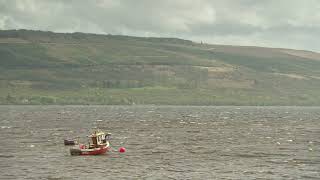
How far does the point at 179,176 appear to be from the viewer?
2591 inches

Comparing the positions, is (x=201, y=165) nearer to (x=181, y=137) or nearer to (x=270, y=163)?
(x=270, y=163)

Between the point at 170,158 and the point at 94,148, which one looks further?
the point at 94,148

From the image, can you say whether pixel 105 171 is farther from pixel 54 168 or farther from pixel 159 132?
pixel 159 132

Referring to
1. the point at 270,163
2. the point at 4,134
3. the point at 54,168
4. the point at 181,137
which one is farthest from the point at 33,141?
the point at 270,163

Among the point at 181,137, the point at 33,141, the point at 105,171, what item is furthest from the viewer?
the point at 181,137

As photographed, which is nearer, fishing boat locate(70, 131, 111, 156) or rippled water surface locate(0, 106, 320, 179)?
rippled water surface locate(0, 106, 320, 179)

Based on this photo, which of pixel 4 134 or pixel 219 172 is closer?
pixel 219 172

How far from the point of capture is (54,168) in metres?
72.4

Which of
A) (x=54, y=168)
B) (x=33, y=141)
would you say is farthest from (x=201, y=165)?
(x=33, y=141)

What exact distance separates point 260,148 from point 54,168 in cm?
3890

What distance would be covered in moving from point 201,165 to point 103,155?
18.5 metres

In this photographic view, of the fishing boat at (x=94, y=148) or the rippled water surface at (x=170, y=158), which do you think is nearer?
the rippled water surface at (x=170, y=158)

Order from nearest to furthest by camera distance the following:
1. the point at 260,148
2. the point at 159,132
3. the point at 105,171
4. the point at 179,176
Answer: the point at 179,176 → the point at 105,171 → the point at 260,148 → the point at 159,132

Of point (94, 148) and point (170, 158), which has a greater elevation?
point (94, 148)
